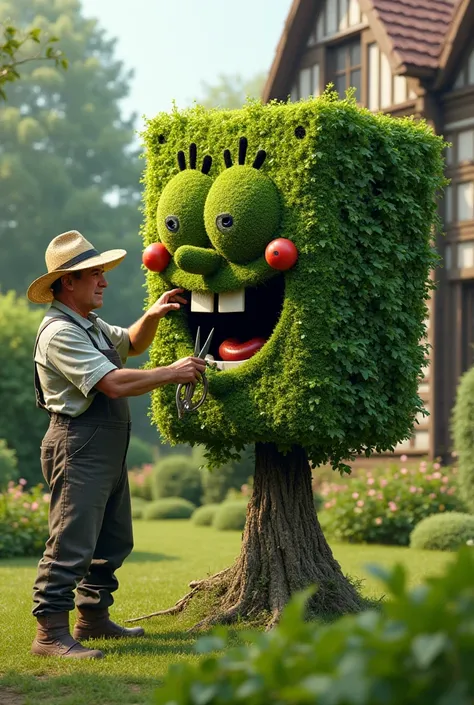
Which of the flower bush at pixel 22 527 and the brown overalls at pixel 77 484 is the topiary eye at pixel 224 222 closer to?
the brown overalls at pixel 77 484

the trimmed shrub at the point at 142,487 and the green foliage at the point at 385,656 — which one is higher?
the trimmed shrub at the point at 142,487

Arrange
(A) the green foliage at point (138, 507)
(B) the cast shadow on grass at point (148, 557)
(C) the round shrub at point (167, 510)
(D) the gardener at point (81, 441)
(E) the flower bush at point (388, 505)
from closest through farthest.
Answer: (D) the gardener at point (81, 441), (B) the cast shadow on grass at point (148, 557), (E) the flower bush at point (388, 505), (C) the round shrub at point (167, 510), (A) the green foliage at point (138, 507)

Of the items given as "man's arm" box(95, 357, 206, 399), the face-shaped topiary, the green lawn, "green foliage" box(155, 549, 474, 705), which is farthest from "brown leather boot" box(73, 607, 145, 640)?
"green foliage" box(155, 549, 474, 705)

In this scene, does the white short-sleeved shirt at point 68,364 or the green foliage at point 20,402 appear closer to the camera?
the white short-sleeved shirt at point 68,364

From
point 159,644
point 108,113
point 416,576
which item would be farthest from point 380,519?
point 108,113

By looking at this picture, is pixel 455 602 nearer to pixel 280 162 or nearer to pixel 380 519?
pixel 280 162

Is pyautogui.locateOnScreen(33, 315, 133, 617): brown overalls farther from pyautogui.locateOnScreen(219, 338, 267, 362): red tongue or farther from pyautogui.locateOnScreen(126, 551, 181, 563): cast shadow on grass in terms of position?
pyautogui.locateOnScreen(126, 551, 181, 563): cast shadow on grass

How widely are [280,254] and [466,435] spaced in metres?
6.59

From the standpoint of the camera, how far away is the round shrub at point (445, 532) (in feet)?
35.1

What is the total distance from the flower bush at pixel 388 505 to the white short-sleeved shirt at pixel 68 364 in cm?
705

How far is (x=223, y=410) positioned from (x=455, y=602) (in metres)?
3.96

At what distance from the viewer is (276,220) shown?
5.68 m

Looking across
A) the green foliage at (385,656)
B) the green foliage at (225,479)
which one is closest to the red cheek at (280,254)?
the green foliage at (385,656)

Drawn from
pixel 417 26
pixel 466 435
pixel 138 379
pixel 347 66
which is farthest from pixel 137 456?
pixel 138 379
